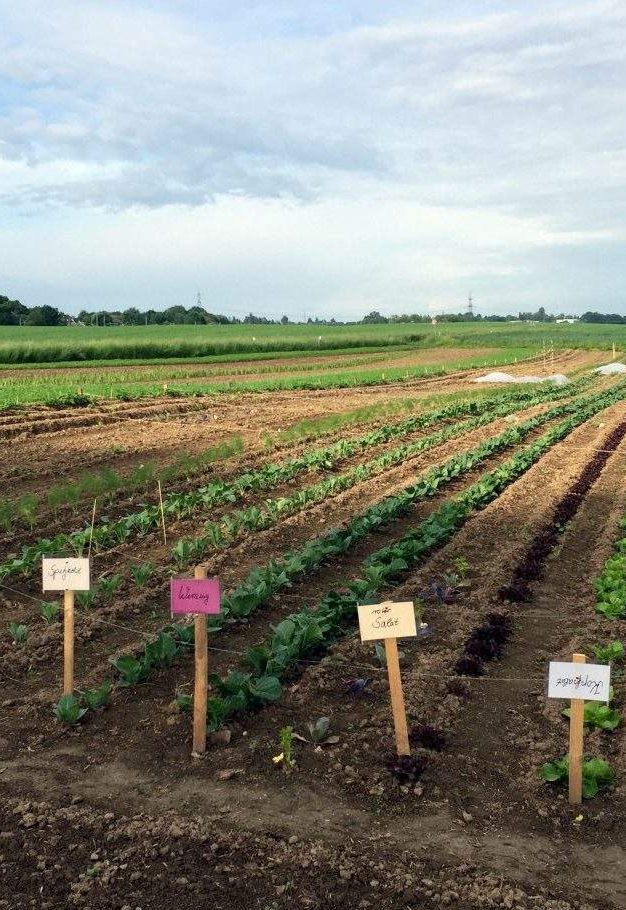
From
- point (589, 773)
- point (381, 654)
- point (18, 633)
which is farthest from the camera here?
point (18, 633)

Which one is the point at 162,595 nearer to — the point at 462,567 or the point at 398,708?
the point at 462,567

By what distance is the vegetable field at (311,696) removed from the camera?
454cm

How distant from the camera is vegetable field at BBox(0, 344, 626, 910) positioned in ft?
14.9

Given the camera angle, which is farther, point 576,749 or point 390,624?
point 390,624

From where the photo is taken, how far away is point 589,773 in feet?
17.1

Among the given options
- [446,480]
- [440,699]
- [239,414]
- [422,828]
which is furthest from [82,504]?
[239,414]

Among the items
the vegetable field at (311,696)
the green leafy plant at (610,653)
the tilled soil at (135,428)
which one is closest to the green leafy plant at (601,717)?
the vegetable field at (311,696)

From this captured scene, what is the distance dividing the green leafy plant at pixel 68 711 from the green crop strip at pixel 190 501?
3.33 metres

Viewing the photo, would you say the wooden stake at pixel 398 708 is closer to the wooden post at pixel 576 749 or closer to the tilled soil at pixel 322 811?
the tilled soil at pixel 322 811

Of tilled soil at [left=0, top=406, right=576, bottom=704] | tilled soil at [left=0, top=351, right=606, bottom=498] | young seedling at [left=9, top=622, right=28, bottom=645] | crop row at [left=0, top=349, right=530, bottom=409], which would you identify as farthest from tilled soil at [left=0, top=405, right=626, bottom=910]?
crop row at [left=0, top=349, right=530, bottom=409]

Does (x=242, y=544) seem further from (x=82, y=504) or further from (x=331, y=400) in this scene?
(x=331, y=400)

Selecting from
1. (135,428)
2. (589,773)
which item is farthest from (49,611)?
(135,428)

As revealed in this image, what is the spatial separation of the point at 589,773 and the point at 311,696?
2.07 metres

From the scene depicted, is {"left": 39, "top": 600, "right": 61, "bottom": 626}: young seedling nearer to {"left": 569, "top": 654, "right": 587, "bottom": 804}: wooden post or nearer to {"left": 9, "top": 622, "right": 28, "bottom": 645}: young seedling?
{"left": 9, "top": 622, "right": 28, "bottom": 645}: young seedling
